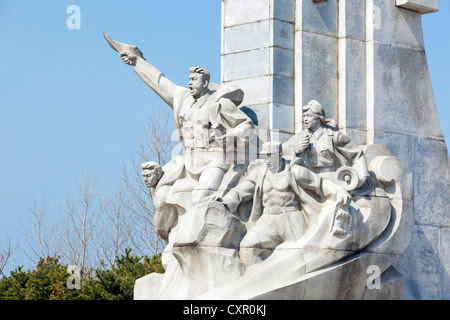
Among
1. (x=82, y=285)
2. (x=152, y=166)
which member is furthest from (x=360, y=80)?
(x=82, y=285)

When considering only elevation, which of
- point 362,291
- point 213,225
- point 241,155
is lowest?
point 362,291

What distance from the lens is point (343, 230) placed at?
1241 cm

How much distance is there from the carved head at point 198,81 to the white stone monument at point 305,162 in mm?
19

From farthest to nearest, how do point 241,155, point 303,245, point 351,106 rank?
point 351,106 → point 241,155 → point 303,245

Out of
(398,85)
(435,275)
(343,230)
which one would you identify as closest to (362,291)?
(343,230)

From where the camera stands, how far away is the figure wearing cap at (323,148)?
13.0 metres

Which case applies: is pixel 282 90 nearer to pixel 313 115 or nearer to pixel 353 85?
pixel 313 115

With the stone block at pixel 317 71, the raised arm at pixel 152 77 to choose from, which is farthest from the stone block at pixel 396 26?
the raised arm at pixel 152 77

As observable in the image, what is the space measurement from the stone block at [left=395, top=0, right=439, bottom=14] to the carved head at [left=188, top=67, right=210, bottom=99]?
3.05 m

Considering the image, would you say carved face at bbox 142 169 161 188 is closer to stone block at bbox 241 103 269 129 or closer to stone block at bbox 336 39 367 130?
stone block at bbox 241 103 269 129

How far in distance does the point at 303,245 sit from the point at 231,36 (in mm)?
3454

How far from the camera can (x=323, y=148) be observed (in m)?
13.0

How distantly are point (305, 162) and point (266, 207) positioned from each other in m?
0.80

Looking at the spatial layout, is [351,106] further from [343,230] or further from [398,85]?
[343,230]
